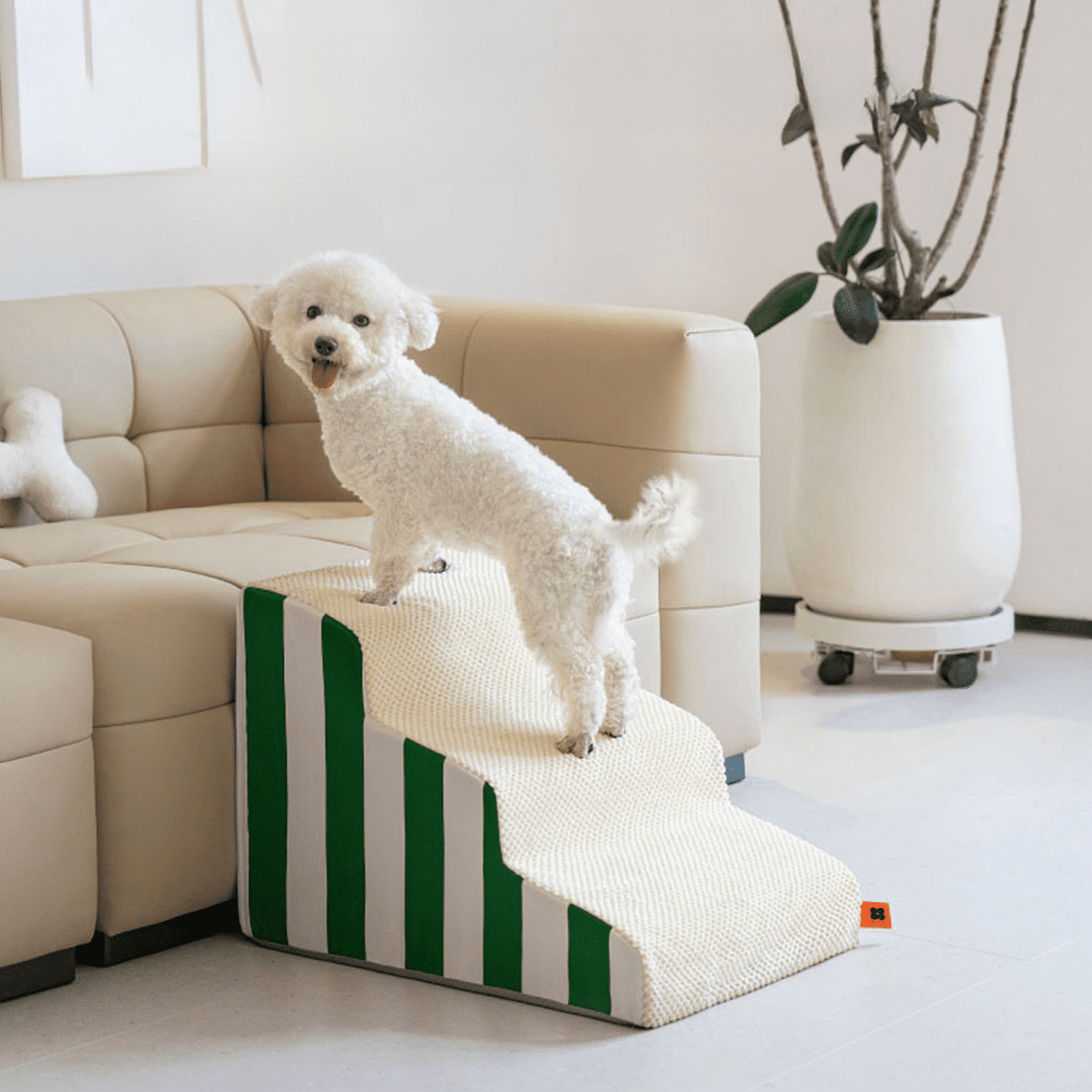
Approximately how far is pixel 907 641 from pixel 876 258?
74cm

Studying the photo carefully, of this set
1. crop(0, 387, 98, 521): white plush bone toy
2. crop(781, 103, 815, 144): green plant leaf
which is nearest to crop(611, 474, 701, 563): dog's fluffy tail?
crop(0, 387, 98, 521): white plush bone toy

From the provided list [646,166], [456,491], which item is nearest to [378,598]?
[456,491]

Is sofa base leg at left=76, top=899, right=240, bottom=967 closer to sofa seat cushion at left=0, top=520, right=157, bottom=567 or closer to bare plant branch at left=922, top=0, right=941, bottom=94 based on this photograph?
sofa seat cushion at left=0, top=520, right=157, bottom=567

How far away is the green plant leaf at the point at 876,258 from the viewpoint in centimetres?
357

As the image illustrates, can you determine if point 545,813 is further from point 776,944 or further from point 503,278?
point 503,278

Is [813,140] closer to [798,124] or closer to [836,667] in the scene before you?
[798,124]

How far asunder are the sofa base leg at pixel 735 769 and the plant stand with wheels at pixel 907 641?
0.63m

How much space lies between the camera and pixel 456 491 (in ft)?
7.52

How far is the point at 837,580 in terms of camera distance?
12.0 feet

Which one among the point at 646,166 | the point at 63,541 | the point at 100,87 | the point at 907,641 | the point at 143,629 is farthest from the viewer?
the point at 646,166

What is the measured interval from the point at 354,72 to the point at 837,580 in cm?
149

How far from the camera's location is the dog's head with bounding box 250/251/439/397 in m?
2.26

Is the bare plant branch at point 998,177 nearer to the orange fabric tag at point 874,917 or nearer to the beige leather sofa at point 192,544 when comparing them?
the beige leather sofa at point 192,544

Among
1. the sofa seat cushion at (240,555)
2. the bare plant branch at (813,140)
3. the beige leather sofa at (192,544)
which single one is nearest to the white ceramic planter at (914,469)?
the bare plant branch at (813,140)
